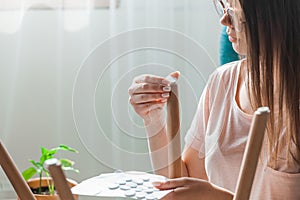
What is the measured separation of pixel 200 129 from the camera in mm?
953

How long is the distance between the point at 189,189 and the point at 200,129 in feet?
1.12

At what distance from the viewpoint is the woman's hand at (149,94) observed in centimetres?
66

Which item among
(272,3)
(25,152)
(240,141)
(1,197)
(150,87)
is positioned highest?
(272,3)

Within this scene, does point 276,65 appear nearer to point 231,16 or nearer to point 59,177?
point 231,16

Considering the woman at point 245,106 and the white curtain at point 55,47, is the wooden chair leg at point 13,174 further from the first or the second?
the white curtain at point 55,47

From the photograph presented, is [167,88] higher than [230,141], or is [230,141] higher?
[167,88]

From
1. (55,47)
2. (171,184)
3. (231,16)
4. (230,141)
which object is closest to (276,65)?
(231,16)

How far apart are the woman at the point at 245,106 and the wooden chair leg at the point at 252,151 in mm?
211

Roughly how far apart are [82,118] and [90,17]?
1274 mm

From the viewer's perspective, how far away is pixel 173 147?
653mm

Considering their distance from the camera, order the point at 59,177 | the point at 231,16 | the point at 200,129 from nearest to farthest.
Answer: the point at 59,177
the point at 231,16
the point at 200,129

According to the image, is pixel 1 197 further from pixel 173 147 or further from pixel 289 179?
pixel 173 147

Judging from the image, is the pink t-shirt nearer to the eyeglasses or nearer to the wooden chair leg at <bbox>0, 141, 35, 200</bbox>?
the eyeglasses

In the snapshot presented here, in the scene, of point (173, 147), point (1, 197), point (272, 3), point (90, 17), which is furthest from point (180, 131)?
point (1, 197)
